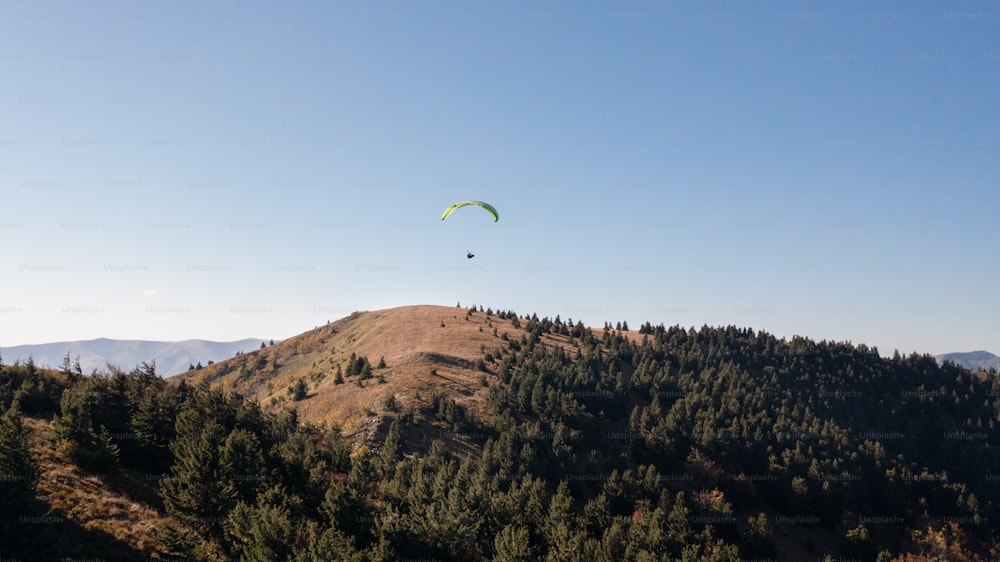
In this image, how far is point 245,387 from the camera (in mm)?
125875

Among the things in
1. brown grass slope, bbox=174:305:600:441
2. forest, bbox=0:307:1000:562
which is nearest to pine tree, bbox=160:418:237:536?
forest, bbox=0:307:1000:562

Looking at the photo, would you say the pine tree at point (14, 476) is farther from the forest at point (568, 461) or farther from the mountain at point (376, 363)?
the mountain at point (376, 363)

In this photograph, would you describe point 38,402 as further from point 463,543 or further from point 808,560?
point 808,560

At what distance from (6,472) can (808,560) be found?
87.5 m

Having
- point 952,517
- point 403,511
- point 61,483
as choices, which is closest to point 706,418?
point 952,517

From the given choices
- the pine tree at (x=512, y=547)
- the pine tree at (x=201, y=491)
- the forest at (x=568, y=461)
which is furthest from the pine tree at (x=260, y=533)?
the pine tree at (x=512, y=547)

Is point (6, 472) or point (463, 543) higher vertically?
point (6, 472)

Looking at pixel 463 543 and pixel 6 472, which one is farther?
pixel 463 543

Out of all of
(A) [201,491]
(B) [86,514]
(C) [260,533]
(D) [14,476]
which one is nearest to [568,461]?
(A) [201,491]

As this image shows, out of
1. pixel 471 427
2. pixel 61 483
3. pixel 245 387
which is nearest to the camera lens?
pixel 61 483

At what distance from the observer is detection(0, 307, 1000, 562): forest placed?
115 feet

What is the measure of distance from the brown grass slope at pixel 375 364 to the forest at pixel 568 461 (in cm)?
436

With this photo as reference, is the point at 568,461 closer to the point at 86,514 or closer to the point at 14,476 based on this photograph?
the point at 86,514

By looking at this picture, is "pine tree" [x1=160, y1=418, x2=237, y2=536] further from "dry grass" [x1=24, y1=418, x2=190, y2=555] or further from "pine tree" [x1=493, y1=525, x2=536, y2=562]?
"pine tree" [x1=493, y1=525, x2=536, y2=562]
